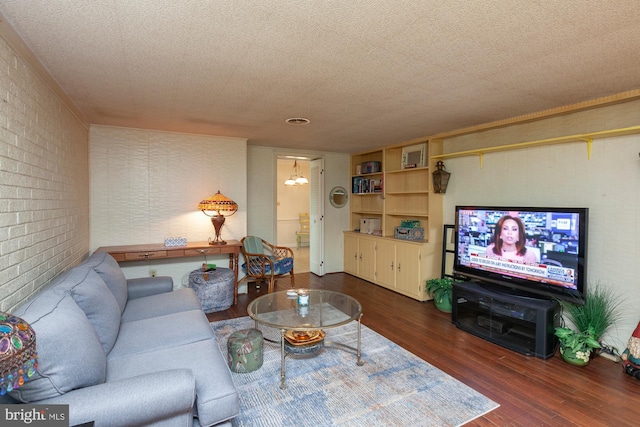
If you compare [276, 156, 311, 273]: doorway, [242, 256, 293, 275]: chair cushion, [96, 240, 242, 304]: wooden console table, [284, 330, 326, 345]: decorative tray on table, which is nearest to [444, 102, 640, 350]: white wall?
[284, 330, 326, 345]: decorative tray on table

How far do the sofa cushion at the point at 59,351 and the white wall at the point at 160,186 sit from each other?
8.42ft

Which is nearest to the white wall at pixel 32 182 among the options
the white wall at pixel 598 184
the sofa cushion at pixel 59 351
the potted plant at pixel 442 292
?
the sofa cushion at pixel 59 351

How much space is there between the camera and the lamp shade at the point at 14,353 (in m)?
0.89

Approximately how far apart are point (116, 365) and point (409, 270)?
11.5ft

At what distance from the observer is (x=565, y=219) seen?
2.74 m

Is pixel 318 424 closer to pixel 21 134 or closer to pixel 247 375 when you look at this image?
pixel 247 375

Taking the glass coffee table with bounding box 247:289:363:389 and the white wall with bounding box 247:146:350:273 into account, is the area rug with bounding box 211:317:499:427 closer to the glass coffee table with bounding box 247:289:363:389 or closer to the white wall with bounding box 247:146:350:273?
the glass coffee table with bounding box 247:289:363:389

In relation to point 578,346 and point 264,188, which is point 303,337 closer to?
point 578,346

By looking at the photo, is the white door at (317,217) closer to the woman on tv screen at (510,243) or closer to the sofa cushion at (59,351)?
the woman on tv screen at (510,243)

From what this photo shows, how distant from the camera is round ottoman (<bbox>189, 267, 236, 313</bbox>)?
372 centimetres

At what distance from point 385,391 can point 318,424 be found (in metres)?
0.56

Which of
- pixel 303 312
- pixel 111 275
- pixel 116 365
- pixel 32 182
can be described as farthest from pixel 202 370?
pixel 32 182

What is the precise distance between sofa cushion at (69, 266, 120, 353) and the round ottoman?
5.37 ft

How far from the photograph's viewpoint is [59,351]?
130 centimetres
